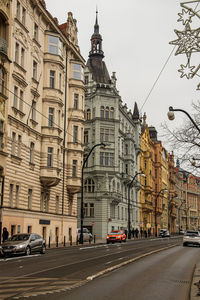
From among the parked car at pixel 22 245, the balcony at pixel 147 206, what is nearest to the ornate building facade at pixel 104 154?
the balcony at pixel 147 206

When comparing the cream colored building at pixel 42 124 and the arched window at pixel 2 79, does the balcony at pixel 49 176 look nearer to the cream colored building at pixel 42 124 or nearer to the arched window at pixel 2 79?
the cream colored building at pixel 42 124

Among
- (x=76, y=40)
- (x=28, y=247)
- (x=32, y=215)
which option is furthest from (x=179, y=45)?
(x=76, y=40)

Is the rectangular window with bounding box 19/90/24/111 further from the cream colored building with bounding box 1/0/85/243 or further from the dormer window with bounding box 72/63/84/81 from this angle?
the dormer window with bounding box 72/63/84/81

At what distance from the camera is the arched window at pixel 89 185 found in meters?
64.2

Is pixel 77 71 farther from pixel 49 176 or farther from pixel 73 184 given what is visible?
pixel 49 176

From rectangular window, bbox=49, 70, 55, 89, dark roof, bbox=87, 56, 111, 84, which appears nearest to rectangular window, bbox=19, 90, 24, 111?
rectangular window, bbox=49, 70, 55, 89

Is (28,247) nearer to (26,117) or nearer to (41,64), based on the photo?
(26,117)

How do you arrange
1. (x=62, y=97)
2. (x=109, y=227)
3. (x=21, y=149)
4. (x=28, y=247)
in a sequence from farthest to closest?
1. (x=109, y=227)
2. (x=62, y=97)
3. (x=21, y=149)
4. (x=28, y=247)

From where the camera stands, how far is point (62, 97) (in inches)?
1784

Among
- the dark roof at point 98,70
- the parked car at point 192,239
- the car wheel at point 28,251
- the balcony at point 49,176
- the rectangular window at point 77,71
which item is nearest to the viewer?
the car wheel at point 28,251

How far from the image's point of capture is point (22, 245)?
80.9 ft

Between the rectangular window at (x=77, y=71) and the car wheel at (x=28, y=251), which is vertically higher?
the rectangular window at (x=77, y=71)

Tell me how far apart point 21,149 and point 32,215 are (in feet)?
19.7

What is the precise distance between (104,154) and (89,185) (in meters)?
5.18
